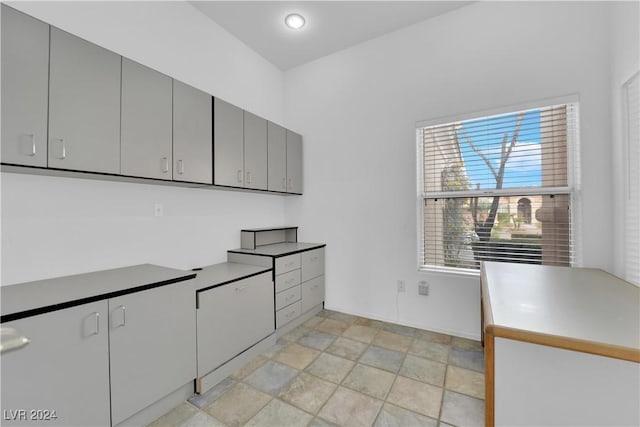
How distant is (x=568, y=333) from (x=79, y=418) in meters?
2.17

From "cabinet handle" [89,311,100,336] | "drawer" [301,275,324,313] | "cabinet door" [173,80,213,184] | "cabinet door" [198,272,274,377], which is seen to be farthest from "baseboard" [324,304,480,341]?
"cabinet handle" [89,311,100,336]

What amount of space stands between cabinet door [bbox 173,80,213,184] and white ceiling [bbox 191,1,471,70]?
1.10 meters

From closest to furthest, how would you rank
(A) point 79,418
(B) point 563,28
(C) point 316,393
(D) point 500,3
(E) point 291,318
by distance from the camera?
(A) point 79,418
(C) point 316,393
(B) point 563,28
(D) point 500,3
(E) point 291,318

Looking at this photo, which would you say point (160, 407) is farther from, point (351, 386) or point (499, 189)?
point (499, 189)

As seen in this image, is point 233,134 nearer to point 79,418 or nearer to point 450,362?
point 79,418

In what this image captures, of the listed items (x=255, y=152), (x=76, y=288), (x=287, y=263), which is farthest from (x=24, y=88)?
(x=287, y=263)

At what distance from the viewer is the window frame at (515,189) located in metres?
2.14

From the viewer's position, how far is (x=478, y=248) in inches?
101

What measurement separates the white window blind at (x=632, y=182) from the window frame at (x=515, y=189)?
12.4 inches

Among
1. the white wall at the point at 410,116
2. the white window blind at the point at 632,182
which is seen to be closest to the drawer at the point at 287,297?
the white wall at the point at 410,116

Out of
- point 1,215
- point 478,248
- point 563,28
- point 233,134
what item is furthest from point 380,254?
point 1,215

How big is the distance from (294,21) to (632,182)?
3070 mm

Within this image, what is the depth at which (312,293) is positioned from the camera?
10.2ft

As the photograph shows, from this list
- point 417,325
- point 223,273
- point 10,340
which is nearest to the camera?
point 10,340
